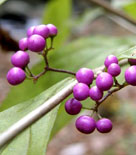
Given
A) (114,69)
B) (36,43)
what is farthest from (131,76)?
(36,43)

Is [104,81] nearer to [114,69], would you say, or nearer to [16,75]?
[114,69]

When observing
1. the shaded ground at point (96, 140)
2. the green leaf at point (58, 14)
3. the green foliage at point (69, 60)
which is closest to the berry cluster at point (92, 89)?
the green foliage at point (69, 60)

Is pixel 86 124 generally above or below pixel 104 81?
below

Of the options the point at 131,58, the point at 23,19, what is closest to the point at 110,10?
the point at 131,58

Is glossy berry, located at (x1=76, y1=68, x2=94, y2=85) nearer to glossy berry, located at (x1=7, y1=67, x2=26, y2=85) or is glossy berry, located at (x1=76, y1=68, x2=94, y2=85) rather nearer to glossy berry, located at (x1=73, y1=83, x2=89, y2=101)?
glossy berry, located at (x1=73, y1=83, x2=89, y2=101)

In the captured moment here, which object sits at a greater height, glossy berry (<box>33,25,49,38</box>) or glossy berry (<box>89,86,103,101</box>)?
glossy berry (<box>33,25,49,38</box>)

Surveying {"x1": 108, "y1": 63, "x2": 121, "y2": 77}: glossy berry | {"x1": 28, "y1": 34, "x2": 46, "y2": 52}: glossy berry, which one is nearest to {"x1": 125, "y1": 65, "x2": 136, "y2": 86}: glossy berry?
{"x1": 108, "y1": 63, "x2": 121, "y2": 77}: glossy berry

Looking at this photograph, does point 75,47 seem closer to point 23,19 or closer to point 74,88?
point 74,88
